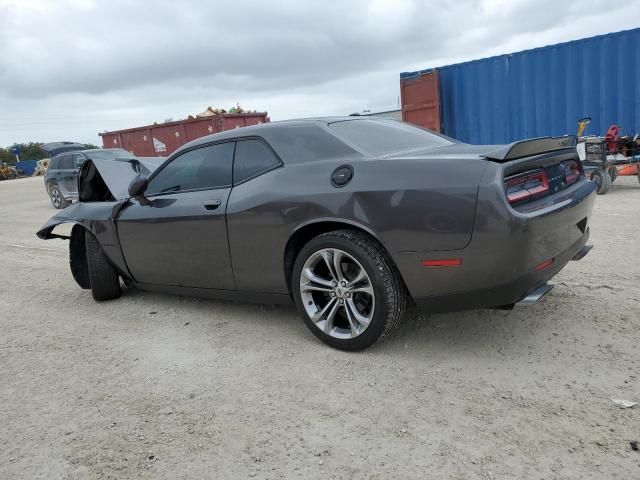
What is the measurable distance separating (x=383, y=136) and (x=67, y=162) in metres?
13.2

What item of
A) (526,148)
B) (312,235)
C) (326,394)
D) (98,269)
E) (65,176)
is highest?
(526,148)

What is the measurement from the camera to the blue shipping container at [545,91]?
32.1 feet

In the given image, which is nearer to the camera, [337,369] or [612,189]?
[337,369]

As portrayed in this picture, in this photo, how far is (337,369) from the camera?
3.09 metres

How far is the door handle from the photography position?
145 inches

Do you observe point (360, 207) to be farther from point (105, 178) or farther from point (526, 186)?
point (105, 178)

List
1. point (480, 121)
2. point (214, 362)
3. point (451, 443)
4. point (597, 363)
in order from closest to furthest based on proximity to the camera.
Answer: point (451, 443)
point (597, 363)
point (214, 362)
point (480, 121)

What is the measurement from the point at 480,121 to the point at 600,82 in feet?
8.01

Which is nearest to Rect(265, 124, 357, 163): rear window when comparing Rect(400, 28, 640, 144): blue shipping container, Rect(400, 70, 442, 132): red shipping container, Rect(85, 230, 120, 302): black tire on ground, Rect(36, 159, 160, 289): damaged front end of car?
Rect(36, 159, 160, 289): damaged front end of car

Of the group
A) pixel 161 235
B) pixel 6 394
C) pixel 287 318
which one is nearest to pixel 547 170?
pixel 287 318

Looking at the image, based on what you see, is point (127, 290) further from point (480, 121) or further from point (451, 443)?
point (480, 121)

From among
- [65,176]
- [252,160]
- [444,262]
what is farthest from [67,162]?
[444,262]

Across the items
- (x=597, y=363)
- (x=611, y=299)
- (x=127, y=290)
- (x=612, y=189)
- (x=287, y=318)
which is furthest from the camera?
(x=612, y=189)

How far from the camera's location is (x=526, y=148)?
2.90m
